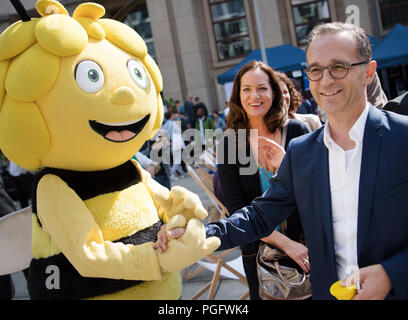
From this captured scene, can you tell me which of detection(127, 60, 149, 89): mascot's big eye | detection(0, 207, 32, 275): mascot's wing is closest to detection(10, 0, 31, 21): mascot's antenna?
detection(127, 60, 149, 89): mascot's big eye

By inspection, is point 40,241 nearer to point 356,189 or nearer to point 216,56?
point 356,189

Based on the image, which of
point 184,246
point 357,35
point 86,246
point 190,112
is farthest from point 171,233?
point 190,112

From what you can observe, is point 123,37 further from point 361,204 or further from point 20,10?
point 361,204

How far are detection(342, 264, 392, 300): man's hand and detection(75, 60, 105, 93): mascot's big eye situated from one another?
52.2 inches

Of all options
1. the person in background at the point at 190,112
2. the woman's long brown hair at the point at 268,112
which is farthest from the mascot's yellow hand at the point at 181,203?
the person in background at the point at 190,112

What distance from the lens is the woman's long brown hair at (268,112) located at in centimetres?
273

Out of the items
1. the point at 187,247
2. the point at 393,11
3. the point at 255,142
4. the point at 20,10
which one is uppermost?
the point at 393,11

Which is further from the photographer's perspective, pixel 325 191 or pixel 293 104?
pixel 293 104

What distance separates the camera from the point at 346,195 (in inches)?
63.9

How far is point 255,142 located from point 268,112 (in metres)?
0.28

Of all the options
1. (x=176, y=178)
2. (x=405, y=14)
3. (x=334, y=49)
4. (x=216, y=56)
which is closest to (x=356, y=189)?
(x=334, y=49)

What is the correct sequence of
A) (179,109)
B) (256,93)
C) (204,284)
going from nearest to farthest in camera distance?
(256,93) → (204,284) → (179,109)

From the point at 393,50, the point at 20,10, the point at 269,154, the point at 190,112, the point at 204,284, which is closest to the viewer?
the point at 20,10

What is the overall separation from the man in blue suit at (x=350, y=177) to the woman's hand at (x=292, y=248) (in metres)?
0.54
